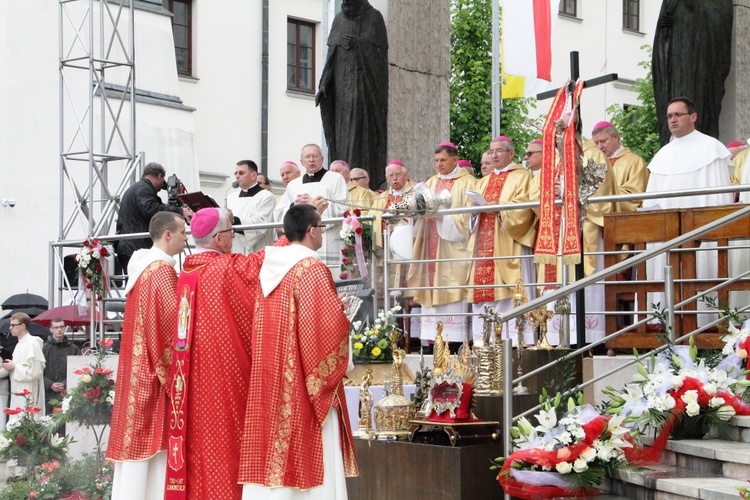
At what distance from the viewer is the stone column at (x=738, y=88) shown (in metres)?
12.6

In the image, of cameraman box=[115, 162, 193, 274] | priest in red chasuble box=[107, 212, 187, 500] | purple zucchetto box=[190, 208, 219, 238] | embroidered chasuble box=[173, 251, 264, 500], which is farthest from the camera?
cameraman box=[115, 162, 193, 274]

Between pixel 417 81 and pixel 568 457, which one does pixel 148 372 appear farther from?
pixel 417 81

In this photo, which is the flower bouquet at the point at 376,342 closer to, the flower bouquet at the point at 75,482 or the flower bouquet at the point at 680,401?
the flower bouquet at the point at 75,482

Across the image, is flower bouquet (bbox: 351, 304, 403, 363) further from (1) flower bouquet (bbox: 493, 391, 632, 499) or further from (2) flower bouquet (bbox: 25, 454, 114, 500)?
(1) flower bouquet (bbox: 493, 391, 632, 499)

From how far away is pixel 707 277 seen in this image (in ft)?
29.9

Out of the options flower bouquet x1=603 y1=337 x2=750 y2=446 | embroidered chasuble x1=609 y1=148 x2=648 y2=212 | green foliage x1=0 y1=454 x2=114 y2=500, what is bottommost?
green foliage x1=0 y1=454 x2=114 y2=500

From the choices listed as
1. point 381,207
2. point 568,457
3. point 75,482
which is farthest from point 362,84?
point 568,457

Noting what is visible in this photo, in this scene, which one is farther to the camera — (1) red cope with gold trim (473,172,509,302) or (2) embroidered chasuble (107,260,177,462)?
(1) red cope with gold trim (473,172,509,302)

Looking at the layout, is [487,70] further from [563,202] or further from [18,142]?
[563,202]

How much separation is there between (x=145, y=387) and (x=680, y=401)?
329cm

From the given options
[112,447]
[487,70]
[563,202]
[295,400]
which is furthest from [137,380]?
[487,70]

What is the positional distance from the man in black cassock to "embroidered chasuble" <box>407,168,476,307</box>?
2.81 meters

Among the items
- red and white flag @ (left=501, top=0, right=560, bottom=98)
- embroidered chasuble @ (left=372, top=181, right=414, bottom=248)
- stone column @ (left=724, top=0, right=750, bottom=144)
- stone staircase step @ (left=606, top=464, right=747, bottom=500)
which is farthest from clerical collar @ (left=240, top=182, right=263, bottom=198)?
stone staircase step @ (left=606, top=464, right=747, bottom=500)

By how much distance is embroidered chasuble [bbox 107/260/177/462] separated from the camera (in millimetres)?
7609
